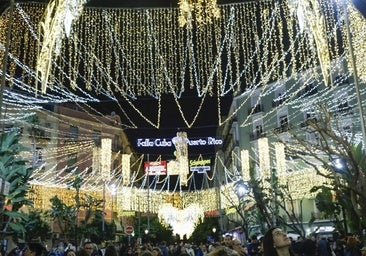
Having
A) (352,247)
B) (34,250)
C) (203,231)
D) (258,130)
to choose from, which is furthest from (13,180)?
(203,231)

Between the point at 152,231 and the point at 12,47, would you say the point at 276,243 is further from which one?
the point at 152,231

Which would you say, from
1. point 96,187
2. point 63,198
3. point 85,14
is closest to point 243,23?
point 85,14

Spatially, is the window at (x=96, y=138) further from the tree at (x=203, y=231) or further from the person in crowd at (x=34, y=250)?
the person in crowd at (x=34, y=250)

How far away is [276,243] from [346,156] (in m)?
5.87

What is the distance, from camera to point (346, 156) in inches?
373

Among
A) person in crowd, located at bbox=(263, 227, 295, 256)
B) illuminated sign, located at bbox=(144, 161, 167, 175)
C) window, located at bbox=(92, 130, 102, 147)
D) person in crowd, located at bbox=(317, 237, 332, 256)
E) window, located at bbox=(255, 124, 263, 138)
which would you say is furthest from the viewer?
illuminated sign, located at bbox=(144, 161, 167, 175)

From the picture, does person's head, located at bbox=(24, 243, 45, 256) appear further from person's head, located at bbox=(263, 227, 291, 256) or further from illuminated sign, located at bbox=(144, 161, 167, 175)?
illuminated sign, located at bbox=(144, 161, 167, 175)

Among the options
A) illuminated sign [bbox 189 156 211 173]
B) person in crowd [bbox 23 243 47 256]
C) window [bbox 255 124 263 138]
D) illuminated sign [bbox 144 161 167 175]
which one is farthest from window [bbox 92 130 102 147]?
person in crowd [bbox 23 243 47 256]

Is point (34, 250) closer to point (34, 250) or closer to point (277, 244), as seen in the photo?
point (34, 250)

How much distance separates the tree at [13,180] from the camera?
39.0ft

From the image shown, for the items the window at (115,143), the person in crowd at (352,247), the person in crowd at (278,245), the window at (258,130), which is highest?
the window at (115,143)

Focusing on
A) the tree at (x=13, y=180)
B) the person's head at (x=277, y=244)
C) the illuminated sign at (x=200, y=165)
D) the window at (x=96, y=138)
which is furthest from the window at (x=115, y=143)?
the person's head at (x=277, y=244)

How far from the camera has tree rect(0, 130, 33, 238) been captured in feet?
39.0

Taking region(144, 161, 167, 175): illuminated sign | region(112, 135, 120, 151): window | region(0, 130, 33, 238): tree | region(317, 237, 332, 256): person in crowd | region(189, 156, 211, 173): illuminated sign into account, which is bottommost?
region(317, 237, 332, 256): person in crowd
